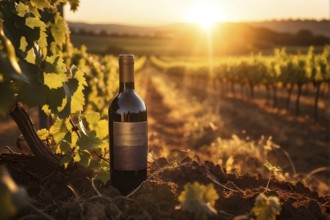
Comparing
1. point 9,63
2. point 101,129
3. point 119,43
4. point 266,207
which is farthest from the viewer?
point 119,43

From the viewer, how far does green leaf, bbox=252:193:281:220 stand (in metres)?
1.93

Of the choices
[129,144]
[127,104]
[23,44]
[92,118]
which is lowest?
[129,144]

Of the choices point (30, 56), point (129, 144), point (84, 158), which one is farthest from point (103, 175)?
point (30, 56)

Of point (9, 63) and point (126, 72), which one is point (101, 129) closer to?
point (126, 72)

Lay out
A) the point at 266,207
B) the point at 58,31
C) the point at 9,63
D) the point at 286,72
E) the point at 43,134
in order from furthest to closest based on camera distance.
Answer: the point at 286,72
the point at 58,31
the point at 43,134
the point at 266,207
the point at 9,63

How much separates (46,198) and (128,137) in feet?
1.91

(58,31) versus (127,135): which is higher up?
(58,31)

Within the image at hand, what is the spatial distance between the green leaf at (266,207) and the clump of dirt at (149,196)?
0.22 meters

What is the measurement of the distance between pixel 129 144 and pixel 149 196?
37 cm

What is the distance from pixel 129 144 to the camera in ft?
8.16

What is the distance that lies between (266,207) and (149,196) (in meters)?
0.65

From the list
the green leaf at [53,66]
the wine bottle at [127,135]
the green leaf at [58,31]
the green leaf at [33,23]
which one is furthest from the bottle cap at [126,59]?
the green leaf at [58,31]

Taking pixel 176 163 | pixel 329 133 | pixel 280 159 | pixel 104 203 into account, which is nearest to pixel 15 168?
pixel 104 203

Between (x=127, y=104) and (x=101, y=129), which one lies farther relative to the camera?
(x=101, y=129)
